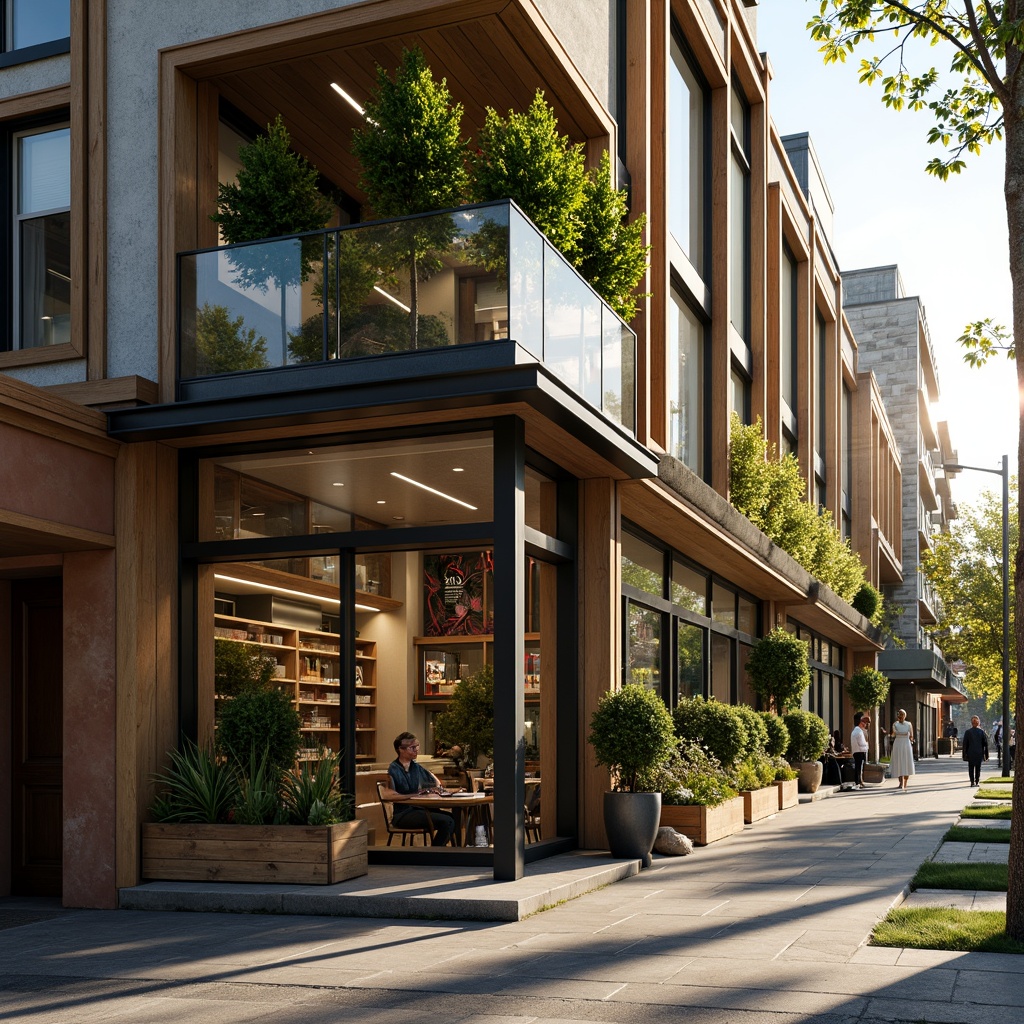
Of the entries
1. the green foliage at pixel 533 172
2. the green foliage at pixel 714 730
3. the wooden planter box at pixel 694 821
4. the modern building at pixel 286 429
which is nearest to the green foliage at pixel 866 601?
the green foliage at pixel 714 730

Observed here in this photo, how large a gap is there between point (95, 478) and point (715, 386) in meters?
14.0

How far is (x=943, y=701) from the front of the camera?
104 metres

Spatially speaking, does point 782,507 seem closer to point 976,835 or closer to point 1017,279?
point 976,835

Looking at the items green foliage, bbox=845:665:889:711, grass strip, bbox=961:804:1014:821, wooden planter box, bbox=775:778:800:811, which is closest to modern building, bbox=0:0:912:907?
wooden planter box, bbox=775:778:800:811

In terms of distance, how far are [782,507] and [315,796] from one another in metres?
18.7

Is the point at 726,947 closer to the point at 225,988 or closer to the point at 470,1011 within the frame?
the point at 470,1011

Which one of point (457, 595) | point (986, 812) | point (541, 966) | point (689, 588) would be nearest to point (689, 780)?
point (457, 595)

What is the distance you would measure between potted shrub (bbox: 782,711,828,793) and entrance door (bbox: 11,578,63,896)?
15452mm

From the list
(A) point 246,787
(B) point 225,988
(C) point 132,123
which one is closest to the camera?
(B) point 225,988

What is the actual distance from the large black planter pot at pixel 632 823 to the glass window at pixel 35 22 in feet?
34.3

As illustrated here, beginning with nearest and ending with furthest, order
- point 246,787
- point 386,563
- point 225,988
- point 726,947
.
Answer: point 225,988 → point 726,947 → point 246,787 → point 386,563

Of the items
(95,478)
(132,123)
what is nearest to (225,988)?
(95,478)

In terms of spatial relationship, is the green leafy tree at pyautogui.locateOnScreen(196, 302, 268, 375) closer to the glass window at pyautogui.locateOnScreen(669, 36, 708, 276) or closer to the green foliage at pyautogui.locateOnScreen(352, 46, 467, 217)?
the green foliage at pyautogui.locateOnScreen(352, 46, 467, 217)

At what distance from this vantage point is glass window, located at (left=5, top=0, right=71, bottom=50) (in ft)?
47.8
